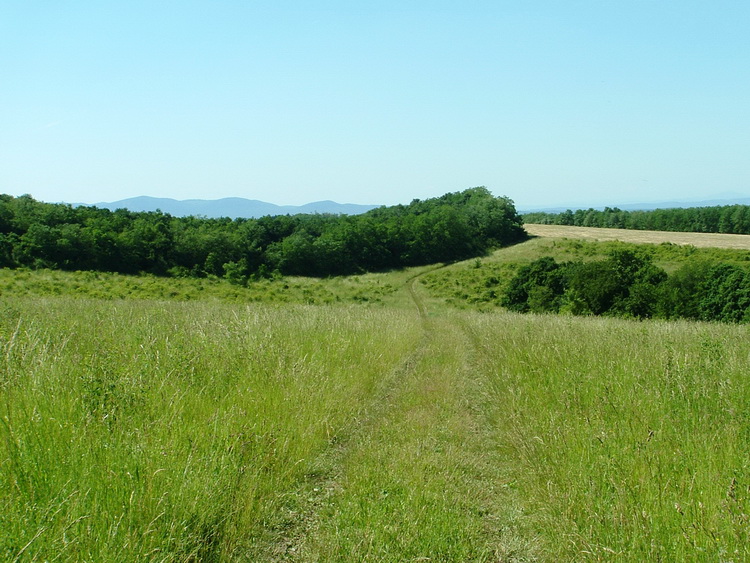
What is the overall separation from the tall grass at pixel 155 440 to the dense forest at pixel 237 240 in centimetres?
4831

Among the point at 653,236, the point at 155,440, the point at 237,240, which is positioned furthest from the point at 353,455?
the point at 653,236

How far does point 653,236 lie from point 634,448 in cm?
8818

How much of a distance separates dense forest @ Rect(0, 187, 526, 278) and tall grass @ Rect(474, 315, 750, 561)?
51.2 metres

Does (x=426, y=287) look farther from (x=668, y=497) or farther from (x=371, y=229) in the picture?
(x=668, y=497)

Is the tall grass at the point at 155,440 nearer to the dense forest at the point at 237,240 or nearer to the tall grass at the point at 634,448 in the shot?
the tall grass at the point at 634,448

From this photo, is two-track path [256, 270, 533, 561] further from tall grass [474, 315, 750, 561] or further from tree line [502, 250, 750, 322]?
tree line [502, 250, 750, 322]

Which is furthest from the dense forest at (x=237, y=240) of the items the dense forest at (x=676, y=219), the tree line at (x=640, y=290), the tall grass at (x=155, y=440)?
the tall grass at (x=155, y=440)

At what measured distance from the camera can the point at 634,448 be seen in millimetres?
4531

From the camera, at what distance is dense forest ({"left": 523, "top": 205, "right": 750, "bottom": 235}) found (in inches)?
4013

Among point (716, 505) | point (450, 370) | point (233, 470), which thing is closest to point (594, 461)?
point (716, 505)

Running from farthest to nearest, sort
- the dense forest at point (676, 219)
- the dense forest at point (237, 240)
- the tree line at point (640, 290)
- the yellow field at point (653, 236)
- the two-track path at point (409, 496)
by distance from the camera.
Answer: the dense forest at point (676, 219)
the yellow field at point (653, 236)
the dense forest at point (237, 240)
the tree line at point (640, 290)
the two-track path at point (409, 496)

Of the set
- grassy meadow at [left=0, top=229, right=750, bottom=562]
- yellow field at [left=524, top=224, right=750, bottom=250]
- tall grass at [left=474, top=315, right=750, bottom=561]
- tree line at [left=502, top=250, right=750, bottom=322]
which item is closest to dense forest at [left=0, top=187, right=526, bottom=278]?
yellow field at [left=524, top=224, right=750, bottom=250]

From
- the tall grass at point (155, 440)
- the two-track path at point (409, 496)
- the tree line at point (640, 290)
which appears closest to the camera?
the tall grass at point (155, 440)

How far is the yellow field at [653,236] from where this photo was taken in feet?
225
